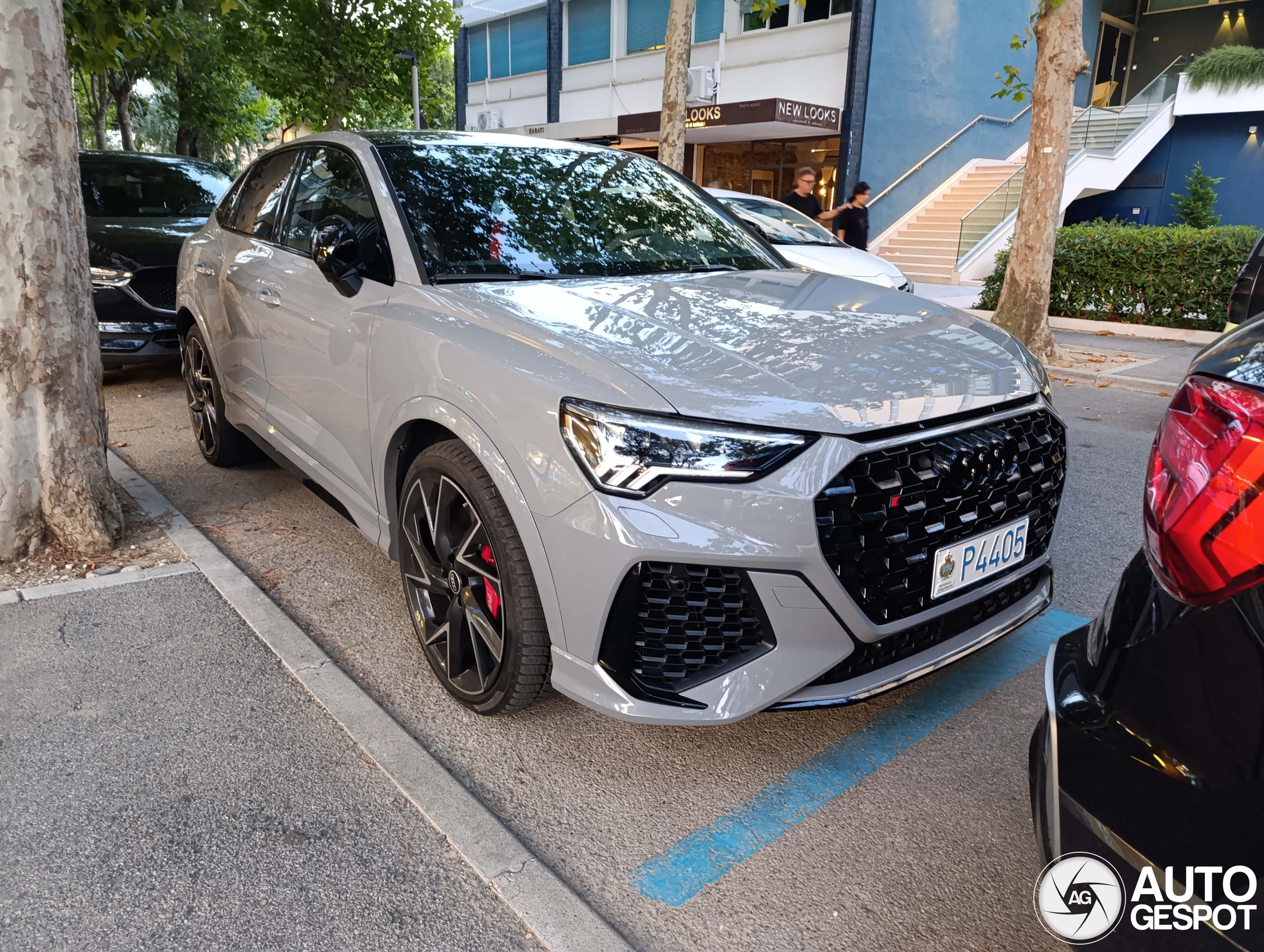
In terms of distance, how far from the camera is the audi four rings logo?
114 cm

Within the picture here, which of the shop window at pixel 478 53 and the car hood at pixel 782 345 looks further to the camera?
the shop window at pixel 478 53

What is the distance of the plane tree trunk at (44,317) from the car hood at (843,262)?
5.89 meters

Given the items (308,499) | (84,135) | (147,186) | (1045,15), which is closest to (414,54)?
(147,186)

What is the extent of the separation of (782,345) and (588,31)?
88.9ft

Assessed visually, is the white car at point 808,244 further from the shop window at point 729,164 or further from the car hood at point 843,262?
the shop window at point 729,164

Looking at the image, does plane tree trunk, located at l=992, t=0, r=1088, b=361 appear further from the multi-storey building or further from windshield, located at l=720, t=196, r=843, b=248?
the multi-storey building

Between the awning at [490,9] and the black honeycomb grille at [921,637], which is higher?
the awning at [490,9]

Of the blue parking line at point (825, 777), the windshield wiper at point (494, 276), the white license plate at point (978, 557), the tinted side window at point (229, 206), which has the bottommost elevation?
the blue parking line at point (825, 777)

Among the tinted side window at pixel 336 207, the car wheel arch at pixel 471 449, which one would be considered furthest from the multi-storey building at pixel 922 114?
the car wheel arch at pixel 471 449

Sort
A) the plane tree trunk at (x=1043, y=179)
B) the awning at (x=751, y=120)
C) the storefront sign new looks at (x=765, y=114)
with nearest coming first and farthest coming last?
the plane tree trunk at (x=1043, y=179)
the storefront sign new looks at (x=765, y=114)
the awning at (x=751, y=120)

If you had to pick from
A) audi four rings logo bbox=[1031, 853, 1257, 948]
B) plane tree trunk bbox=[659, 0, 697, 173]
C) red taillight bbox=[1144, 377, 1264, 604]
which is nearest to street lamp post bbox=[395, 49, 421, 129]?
plane tree trunk bbox=[659, 0, 697, 173]

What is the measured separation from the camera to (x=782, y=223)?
31.4 ft

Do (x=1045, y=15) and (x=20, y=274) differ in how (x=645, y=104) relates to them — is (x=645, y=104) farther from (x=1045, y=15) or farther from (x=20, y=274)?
(x=20, y=274)

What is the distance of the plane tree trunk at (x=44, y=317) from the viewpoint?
3.51m
